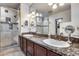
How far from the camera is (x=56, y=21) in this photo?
6.72 feet

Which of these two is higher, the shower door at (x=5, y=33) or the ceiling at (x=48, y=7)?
the ceiling at (x=48, y=7)

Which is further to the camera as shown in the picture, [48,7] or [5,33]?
[48,7]

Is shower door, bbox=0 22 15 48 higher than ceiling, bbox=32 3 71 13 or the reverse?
the reverse

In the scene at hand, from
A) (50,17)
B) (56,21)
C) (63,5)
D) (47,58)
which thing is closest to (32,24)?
(50,17)

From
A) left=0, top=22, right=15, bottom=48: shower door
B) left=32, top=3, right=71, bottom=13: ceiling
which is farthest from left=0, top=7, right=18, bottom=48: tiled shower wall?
left=32, top=3, right=71, bottom=13: ceiling

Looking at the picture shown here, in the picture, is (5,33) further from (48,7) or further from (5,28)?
(48,7)

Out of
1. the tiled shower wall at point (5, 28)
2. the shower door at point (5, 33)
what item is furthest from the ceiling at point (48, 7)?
the shower door at point (5, 33)

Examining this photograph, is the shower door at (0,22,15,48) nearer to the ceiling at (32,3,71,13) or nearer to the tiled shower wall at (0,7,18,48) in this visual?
the tiled shower wall at (0,7,18,48)

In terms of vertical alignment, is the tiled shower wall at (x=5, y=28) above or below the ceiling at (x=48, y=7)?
below

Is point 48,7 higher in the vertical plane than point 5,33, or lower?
higher

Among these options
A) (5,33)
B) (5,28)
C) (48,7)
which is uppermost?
(48,7)

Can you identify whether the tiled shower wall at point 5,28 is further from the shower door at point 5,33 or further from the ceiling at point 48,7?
the ceiling at point 48,7

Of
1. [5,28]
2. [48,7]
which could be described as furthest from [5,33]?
[48,7]

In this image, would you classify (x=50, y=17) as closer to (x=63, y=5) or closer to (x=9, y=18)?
(x=63, y=5)
